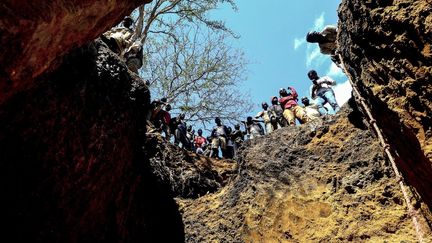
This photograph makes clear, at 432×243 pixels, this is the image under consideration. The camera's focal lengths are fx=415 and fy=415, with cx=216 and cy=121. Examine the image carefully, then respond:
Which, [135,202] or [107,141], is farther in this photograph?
[135,202]

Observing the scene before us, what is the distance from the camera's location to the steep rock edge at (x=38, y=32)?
271 cm

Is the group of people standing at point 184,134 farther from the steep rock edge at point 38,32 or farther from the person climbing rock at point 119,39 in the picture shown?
the steep rock edge at point 38,32

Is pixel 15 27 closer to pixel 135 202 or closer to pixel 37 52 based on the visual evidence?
pixel 37 52

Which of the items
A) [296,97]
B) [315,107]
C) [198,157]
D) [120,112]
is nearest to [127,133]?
[120,112]

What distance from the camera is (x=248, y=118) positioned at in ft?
41.5

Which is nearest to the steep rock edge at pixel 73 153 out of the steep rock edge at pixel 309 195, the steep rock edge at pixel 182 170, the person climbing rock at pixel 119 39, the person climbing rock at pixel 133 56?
the steep rock edge at pixel 309 195

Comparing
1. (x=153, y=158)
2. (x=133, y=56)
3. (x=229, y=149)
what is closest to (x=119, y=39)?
(x=133, y=56)

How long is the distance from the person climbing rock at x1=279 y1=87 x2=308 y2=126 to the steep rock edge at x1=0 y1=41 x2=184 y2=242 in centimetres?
518

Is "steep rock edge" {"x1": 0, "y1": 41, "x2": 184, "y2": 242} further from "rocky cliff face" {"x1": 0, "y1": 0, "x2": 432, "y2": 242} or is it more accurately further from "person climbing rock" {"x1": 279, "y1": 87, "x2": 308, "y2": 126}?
"person climbing rock" {"x1": 279, "y1": 87, "x2": 308, "y2": 126}

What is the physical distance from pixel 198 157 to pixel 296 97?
3.24m

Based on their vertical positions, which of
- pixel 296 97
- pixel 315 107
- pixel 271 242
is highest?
pixel 296 97

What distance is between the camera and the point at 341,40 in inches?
193

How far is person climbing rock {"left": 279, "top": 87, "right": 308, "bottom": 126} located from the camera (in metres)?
10.0

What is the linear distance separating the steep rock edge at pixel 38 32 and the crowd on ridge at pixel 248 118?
11.3 feet
